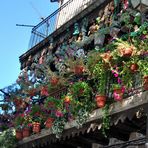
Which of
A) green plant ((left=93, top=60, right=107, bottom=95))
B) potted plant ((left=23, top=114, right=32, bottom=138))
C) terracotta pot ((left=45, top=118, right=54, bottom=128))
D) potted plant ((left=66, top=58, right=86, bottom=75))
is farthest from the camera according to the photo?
potted plant ((left=23, top=114, right=32, bottom=138))

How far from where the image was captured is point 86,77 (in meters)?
12.4

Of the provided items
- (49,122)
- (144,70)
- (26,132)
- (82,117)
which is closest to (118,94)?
(144,70)

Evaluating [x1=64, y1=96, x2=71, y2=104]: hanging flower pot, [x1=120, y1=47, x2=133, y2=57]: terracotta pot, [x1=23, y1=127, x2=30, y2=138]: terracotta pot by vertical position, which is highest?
[x1=120, y1=47, x2=133, y2=57]: terracotta pot

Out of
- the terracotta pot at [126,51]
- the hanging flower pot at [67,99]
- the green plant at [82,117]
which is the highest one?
the terracotta pot at [126,51]

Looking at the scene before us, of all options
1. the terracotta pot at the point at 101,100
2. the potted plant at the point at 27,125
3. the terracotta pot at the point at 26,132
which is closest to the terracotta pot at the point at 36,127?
the potted plant at the point at 27,125

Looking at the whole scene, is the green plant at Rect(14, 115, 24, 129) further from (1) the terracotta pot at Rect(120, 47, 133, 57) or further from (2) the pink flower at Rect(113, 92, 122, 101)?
(1) the terracotta pot at Rect(120, 47, 133, 57)

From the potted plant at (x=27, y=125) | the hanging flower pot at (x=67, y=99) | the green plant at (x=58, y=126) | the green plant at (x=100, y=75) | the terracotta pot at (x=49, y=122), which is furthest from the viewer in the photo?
the potted plant at (x=27, y=125)

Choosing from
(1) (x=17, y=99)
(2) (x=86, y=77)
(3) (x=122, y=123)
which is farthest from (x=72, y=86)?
(1) (x=17, y=99)

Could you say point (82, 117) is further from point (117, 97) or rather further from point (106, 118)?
point (117, 97)

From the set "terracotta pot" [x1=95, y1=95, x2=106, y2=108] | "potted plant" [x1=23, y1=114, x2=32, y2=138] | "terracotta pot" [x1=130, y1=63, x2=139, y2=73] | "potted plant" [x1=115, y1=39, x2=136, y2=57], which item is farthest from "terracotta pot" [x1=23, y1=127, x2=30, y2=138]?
"terracotta pot" [x1=130, y1=63, x2=139, y2=73]

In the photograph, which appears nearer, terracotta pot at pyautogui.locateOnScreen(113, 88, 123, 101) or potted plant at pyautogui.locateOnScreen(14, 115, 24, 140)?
terracotta pot at pyautogui.locateOnScreen(113, 88, 123, 101)

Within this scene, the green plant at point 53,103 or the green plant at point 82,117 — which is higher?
the green plant at point 53,103

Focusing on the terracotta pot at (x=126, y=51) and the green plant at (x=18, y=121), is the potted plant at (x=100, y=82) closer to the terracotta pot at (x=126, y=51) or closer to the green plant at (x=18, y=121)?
the terracotta pot at (x=126, y=51)

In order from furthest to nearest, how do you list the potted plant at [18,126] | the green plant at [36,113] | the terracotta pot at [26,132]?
the potted plant at [18,126] → the terracotta pot at [26,132] → the green plant at [36,113]
